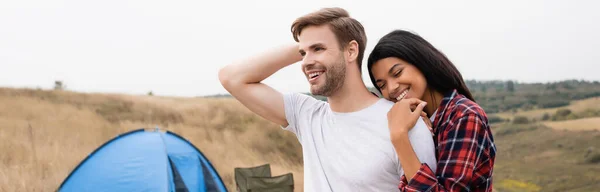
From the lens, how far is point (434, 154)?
136cm

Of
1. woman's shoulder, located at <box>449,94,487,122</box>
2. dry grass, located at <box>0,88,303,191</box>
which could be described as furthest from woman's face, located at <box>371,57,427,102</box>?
dry grass, located at <box>0,88,303,191</box>

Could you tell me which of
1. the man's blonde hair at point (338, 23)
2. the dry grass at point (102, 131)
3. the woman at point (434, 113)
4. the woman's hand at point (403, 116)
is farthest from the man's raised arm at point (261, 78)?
the dry grass at point (102, 131)

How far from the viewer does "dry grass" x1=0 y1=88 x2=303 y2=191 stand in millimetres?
8367

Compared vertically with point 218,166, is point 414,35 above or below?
above

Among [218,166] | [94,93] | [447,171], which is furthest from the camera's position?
[94,93]

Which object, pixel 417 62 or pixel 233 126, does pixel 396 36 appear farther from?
pixel 233 126

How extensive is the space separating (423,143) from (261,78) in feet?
1.97

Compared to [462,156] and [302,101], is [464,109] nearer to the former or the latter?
[462,156]

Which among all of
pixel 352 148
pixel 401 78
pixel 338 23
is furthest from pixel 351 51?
pixel 352 148

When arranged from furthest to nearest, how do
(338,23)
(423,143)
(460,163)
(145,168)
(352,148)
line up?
(145,168), (338,23), (352,148), (423,143), (460,163)

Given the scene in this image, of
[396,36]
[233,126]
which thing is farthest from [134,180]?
[233,126]

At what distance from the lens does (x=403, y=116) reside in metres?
1.37

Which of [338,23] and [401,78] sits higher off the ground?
[338,23]

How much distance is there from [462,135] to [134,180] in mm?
4505
